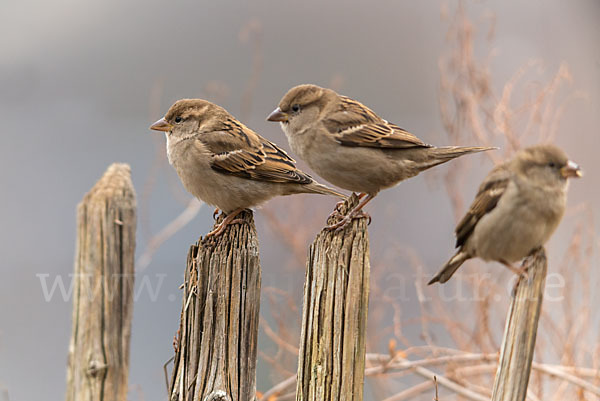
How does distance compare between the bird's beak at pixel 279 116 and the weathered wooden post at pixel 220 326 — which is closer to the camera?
the weathered wooden post at pixel 220 326

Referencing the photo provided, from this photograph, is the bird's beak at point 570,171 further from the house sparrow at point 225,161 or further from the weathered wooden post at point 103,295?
the weathered wooden post at point 103,295

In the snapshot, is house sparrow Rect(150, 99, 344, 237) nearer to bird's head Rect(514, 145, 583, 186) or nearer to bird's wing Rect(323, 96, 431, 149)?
bird's wing Rect(323, 96, 431, 149)

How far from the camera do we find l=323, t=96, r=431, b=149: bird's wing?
3100 millimetres

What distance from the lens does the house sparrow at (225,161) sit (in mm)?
3377

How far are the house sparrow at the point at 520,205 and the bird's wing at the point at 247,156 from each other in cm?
130

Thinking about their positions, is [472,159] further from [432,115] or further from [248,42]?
[248,42]

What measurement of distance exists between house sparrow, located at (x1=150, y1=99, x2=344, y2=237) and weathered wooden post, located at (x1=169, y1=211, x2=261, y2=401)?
799 mm

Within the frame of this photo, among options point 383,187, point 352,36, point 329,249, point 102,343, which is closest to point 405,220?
point 352,36

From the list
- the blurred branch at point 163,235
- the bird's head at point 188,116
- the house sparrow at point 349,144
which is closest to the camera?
the house sparrow at point 349,144

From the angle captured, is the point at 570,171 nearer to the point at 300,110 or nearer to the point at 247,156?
the point at 300,110

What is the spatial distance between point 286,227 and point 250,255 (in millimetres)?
2706

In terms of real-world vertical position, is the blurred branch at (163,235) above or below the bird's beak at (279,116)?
below

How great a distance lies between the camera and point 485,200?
216cm

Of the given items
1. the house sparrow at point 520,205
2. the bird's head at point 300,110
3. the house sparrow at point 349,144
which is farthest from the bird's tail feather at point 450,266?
the bird's head at point 300,110
